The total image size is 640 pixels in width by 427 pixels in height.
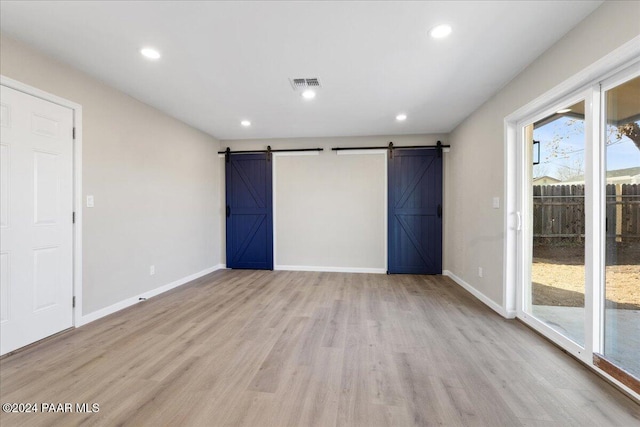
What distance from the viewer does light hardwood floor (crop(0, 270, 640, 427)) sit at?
1587 millimetres

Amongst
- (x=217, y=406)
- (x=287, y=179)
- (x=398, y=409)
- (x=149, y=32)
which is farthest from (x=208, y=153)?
(x=398, y=409)

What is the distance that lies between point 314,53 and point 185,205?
3298 millimetres

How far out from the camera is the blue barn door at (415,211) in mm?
5070

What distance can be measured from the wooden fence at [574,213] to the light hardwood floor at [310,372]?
1.01m

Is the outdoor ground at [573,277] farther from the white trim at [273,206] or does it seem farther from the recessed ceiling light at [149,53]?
the white trim at [273,206]

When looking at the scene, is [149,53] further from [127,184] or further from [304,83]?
[127,184]

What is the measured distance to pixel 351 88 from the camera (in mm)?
3160

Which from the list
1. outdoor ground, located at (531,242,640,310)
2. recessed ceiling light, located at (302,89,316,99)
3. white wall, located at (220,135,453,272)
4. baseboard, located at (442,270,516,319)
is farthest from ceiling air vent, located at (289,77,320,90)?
baseboard, located at (442,270,516,319)

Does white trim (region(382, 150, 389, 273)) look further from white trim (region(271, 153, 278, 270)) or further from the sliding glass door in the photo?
the sliding glass door

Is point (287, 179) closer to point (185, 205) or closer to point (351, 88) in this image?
point (185, 205)

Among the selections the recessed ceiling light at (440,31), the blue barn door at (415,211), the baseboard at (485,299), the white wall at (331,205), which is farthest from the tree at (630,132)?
the white wall at (331,205)

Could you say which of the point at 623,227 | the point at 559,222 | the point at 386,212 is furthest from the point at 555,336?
the point at 386,212

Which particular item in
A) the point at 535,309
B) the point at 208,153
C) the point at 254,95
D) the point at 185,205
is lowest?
the point at 535,309

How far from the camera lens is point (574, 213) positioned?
229 centimetres
